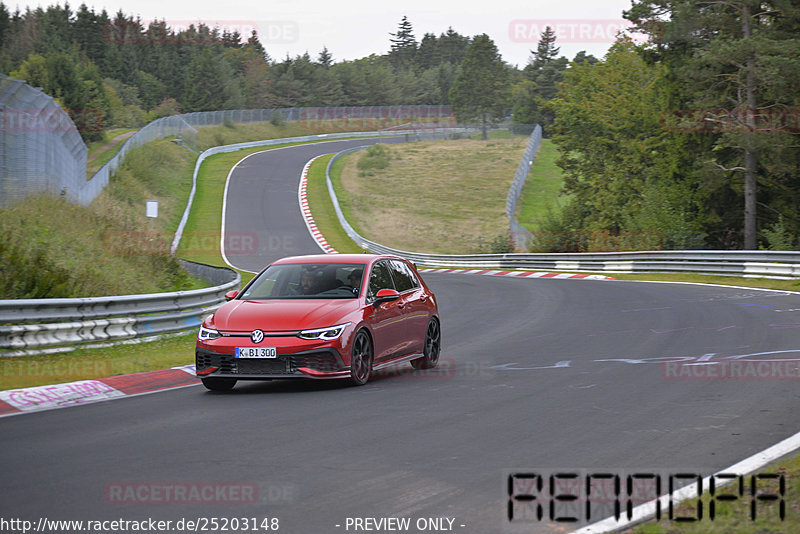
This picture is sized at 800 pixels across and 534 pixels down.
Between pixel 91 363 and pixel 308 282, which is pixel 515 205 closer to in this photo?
pixel 91 363

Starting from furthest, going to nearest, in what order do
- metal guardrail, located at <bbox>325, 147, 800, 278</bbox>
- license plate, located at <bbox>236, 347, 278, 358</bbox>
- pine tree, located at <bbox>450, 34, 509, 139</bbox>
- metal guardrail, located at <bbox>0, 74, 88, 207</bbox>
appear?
pine tree, located at <bbox>450, 34, 509, 139</bbox>
metal guardrail, located at <bbox>325, 147, 800, 278</bbox>
metal guardrail, located at <bbox>0, 74, 88, 207</bbox>
license plate, located at <bbox>236, 347, 278, 358</bbox>

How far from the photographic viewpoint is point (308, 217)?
59562 mm

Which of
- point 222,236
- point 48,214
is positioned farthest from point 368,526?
point 222,236

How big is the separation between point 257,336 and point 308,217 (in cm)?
4967

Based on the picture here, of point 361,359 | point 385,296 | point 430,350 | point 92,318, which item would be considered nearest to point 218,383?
point 361,359

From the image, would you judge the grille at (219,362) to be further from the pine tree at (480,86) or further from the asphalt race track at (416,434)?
the pine tree at (480,86)

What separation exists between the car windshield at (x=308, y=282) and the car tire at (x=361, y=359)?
65 centimetres

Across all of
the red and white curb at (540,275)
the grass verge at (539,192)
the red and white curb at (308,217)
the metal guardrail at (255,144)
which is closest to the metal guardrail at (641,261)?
the red and white curb at (540,275)

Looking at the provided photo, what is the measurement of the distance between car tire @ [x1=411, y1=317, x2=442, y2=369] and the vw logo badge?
10.1ft

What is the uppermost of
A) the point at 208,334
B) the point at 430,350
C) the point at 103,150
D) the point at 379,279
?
the point at 103,150

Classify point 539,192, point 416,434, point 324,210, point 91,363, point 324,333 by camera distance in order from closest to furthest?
point 416,434
point 324,333
point 91,363
point 324,210
point 539,192

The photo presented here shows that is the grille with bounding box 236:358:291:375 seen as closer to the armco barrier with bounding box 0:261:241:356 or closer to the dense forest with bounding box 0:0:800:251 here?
the armco barrier with bounding box 0:261:241:356

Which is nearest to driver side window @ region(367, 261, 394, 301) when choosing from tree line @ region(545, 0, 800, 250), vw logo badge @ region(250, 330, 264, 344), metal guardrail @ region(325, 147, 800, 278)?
vw logo badge @ region(250, 330, 264, 344)

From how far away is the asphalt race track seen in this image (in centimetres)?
568
